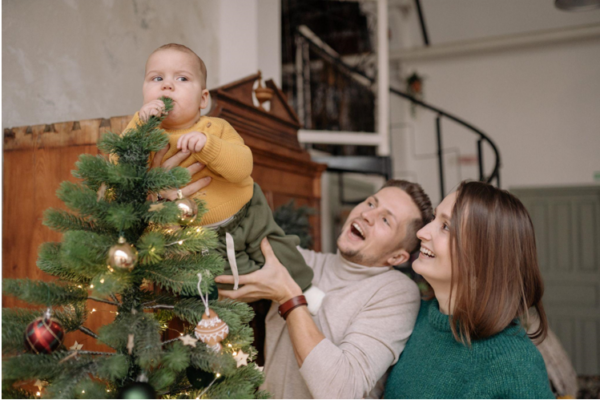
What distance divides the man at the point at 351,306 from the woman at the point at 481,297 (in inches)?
7.3

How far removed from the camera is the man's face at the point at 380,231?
1793 mm

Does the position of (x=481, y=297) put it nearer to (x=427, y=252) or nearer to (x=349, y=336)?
(x=427, y=252)

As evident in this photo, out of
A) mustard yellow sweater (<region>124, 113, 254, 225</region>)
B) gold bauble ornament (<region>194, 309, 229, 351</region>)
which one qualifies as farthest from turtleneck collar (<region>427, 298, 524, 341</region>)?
gold bauble ornament (<region>194, 309, 229, 351</region>)

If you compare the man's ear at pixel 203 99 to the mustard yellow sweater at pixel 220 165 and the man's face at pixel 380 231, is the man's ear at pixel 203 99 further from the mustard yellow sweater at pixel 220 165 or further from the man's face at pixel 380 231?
the man's face at pixel 380 231

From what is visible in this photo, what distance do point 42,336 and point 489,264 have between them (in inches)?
46.9

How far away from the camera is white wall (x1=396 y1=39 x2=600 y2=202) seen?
18.4 feet

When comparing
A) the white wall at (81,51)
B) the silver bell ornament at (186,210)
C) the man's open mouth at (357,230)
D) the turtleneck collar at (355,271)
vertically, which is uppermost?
the white wall at (81,51)

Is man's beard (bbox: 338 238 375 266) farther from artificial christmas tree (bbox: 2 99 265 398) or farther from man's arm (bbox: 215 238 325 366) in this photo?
artificial christmas tree (bbox: 2 99 265 398)

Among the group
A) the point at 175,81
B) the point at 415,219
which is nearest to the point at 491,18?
the point at 415,219

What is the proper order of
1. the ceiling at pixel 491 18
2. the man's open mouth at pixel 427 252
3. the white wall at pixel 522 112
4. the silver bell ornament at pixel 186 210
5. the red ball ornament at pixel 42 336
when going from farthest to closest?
the ceiling at pixel 491 18
the white wall at pixel 522 112
the man's open mouth at pixel 427 252
the silver bell ornament at pixel 186 210
the red ball ornament at pixel 42 336

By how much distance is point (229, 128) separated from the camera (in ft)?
3.96

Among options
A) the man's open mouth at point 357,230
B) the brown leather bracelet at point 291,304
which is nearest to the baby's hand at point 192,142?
the brown leather bracelet at point 291,304

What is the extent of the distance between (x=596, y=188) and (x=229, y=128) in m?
5.75

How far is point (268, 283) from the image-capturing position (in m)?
1.44
